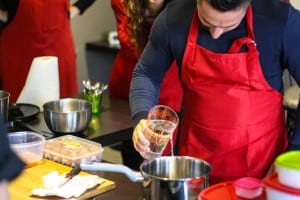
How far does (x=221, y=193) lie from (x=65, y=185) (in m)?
0.43

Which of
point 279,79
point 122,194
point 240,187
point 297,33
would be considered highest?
point 297,33

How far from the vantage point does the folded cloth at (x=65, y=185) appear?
4.95ft

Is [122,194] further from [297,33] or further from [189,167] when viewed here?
[297,33]

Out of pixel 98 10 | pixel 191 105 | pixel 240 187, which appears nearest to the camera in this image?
pixel 240 187

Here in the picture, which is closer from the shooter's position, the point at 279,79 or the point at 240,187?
the point at 240,187

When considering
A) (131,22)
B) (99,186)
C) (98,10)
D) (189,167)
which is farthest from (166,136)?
(98,10)

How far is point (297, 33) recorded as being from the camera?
1596 millimetres

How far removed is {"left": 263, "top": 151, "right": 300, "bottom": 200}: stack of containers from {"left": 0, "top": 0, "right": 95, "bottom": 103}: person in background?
7.00 feet

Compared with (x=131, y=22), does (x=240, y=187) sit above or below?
below

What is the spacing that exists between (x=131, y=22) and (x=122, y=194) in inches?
36.9

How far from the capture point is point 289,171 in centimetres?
113

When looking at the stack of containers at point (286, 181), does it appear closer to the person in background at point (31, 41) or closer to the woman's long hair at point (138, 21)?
the woman's long hair at point (138, 21)

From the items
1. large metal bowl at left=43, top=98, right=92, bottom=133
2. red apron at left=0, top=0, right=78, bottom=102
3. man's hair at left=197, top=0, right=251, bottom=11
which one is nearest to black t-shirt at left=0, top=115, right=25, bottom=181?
man's hair at left=197, top=0, right=251, bottom=11

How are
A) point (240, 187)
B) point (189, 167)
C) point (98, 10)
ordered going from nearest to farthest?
1. point (240, 187)
2. point (189, 167)
3. point (98, 10)
